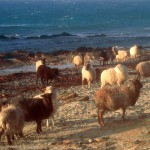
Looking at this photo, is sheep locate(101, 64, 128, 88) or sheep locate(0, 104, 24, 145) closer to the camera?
sheep locate(0, 104, 24, 145)

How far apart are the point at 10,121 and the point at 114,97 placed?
336 centimetres

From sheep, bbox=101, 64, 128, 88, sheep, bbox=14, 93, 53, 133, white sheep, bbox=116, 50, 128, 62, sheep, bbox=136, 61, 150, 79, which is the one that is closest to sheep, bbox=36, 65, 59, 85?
sheep, bbox=136, 61, 150, 79

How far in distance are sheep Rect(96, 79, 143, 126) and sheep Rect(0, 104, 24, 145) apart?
100 inches

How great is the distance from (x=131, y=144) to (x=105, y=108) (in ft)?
7.27

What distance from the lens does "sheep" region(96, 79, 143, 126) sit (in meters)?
15.5

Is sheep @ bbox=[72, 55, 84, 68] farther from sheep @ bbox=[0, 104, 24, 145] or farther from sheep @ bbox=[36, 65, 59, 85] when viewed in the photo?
sheep @ bbox=[0, 104, 24, 145]

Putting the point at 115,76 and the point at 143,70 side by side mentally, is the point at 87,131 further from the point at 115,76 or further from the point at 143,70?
the point at 143,70

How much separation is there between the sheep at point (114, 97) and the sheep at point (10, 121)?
2.55 metres

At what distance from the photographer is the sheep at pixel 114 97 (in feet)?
50.9

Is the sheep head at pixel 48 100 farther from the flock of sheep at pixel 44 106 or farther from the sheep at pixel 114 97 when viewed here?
the sheep at pixel 114 97

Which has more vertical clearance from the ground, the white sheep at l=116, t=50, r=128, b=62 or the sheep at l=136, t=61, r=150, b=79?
the white sheep at l=116, t=50, r=128, b=62

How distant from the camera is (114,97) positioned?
15.5 metres

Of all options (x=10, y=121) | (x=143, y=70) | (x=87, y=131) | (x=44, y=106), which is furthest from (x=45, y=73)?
(x=10, y=121)

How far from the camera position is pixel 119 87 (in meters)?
16.1
